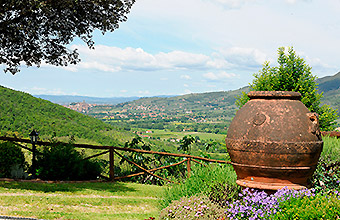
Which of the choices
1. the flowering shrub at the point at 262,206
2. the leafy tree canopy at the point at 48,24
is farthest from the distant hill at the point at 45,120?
the flowering shrub at the point at 262,206

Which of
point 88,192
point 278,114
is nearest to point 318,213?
point 278,114

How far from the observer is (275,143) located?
22.8 feet


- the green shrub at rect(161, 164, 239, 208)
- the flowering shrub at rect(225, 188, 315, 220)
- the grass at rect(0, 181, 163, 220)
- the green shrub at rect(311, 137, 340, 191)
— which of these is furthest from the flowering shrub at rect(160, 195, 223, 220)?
the green shrub at rect(311, 137, 340, 191)

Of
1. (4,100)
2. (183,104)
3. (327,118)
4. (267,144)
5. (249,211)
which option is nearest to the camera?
(249,211)

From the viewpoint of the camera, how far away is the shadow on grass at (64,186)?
33.4ft

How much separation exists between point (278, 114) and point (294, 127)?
1.28ft

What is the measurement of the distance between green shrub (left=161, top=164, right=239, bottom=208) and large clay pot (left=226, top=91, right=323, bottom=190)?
0.36 meters

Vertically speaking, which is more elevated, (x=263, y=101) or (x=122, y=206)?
(x=263, y=101)

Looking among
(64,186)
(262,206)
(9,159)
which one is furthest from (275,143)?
(9,159)

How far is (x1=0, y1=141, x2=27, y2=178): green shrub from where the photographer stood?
11.4 metres

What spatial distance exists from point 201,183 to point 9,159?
678cm

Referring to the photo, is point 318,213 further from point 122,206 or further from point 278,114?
point 122,206

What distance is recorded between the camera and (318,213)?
507 centimetres

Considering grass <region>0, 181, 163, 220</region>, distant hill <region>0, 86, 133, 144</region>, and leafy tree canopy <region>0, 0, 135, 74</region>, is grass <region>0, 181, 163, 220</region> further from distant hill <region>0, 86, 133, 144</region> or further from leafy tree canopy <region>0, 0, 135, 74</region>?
distant hill <region>0, 86, 133, 144</region>
